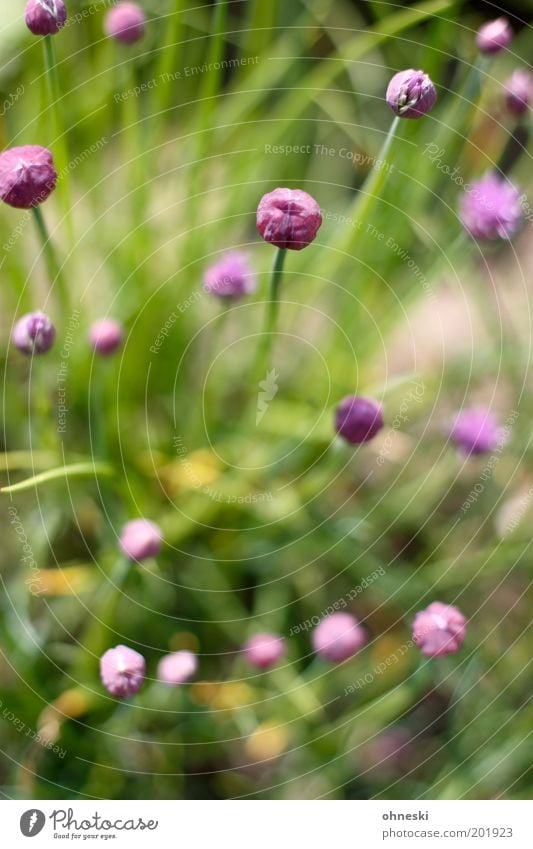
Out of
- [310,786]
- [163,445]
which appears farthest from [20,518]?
[310,786]

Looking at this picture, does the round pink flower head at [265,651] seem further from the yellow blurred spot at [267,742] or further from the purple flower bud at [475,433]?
the purple flower bud at [475,433]

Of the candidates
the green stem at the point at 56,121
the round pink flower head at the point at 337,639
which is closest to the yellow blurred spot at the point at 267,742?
the round pink flower head at the point at 337,639

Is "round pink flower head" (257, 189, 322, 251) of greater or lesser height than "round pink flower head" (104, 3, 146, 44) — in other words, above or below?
below

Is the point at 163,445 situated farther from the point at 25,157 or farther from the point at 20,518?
the point at 25,157

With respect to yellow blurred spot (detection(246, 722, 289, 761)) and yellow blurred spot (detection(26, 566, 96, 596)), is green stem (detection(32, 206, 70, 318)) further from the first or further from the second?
yellow blurred spot (detection(246, 722, 289, 761))

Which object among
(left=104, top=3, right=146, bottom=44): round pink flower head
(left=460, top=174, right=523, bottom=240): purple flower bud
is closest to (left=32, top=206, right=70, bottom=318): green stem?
(left=104, top=3, right=146, bottom=44): round pink flower head

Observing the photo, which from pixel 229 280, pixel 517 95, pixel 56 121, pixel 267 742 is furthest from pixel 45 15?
pixel 267 742
